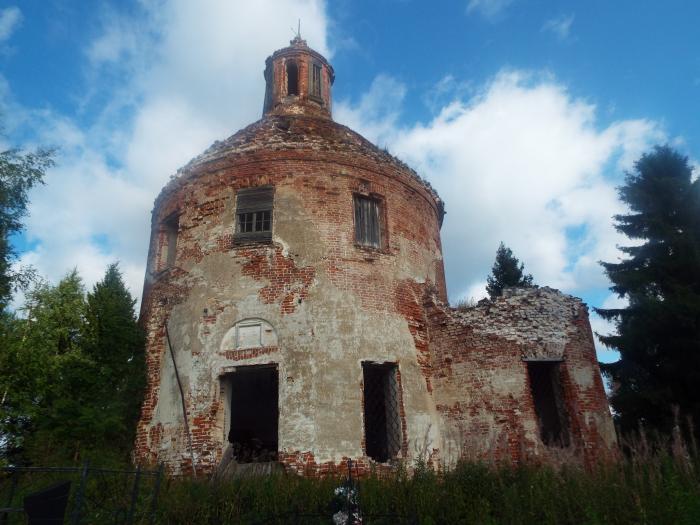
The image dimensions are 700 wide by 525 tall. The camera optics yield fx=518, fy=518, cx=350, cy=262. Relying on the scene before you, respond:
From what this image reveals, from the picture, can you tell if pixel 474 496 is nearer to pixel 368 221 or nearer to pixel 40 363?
pixel 368 221

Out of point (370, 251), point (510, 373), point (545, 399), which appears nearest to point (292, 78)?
point (370, 251)

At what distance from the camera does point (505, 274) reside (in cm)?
2502

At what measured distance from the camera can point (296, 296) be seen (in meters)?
10.5

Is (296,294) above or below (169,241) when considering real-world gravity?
below

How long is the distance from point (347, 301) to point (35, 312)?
1046 cm

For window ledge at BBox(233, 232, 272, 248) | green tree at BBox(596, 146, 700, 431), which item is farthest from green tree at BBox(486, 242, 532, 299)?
window ledge at BBox(233, 232, 272, 248)

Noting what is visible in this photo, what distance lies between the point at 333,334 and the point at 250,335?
1.66 metres

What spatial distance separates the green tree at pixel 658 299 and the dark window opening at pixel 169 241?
12166 mm

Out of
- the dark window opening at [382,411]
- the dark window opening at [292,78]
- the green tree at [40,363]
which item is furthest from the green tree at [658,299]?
the green tree at [40,363]

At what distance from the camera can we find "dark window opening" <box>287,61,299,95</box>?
17.2m

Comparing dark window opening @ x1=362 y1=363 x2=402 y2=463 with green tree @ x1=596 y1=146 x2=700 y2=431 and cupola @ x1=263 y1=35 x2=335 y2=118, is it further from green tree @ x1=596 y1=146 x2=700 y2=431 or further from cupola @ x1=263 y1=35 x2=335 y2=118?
cupola @ x1=263 y1=35 x2=335 y2=118

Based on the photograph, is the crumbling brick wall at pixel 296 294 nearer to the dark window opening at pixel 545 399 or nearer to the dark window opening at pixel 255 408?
the dark window opening at pixel 545 399

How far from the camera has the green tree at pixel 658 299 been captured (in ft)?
42.6

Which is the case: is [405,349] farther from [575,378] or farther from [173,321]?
[173,321]
